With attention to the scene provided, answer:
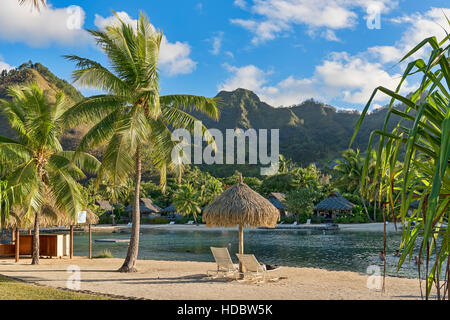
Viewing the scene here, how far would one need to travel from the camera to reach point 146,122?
989 cm

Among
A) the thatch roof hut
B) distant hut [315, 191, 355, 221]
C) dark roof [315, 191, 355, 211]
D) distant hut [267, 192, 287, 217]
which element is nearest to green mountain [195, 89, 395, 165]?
the thatch roof hut

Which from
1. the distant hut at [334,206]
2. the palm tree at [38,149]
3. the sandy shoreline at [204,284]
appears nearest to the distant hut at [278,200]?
the distant hut at [334,206]

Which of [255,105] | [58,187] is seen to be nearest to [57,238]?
[58,187]

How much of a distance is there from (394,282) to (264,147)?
341 ft

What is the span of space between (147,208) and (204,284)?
39.3m

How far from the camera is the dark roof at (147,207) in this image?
4616cm

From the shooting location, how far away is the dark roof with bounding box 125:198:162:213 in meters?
46.2

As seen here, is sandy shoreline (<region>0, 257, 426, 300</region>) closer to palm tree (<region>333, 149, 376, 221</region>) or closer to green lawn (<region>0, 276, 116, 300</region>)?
green lawn (<region>0, 276, 116, 300</region>)

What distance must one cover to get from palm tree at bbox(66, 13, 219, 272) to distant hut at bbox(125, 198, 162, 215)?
36.6 metres

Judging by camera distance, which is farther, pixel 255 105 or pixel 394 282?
pixel 255 105

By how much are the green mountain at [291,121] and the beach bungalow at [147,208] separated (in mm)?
26693

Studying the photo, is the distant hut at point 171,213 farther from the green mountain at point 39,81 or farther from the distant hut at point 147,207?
the green mountain at point 39,81

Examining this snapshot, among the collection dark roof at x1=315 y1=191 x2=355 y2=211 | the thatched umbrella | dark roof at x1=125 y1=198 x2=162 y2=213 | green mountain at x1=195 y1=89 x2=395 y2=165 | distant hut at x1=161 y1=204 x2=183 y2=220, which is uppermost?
green mountain at x1=195 y1=89 x2=395 y2=165

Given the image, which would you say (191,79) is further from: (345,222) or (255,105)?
(255,105)
